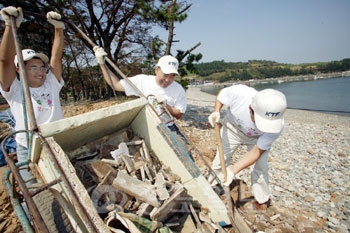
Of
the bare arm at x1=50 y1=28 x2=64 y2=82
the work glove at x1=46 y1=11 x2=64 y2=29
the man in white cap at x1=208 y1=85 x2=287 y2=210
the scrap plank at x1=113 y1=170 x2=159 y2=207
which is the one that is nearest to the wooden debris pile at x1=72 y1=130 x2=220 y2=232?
the scrap plank at x1=113 y1=170 x2=159 y2=207

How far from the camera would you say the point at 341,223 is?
2980mm

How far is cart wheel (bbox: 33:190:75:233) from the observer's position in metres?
1.51

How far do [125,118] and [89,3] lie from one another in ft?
30.9

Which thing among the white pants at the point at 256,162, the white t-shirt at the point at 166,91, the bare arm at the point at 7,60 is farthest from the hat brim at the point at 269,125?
the bare arm at the point at 7,60

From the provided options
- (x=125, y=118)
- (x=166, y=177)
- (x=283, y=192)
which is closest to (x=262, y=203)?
(x=283, y=192)

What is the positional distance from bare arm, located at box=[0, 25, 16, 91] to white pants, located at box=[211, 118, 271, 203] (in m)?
2.67

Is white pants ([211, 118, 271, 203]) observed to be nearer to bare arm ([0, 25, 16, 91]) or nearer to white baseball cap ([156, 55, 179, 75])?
white baseball cap ([156, 55, 179, 75])

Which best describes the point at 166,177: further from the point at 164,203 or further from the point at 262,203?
the point at 262,203

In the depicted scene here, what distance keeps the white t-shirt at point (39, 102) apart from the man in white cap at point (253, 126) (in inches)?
81.9

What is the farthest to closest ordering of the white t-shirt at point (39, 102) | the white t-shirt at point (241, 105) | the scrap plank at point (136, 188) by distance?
the white t-shirt at point (241, 105)
the white t-shirt at point (39, 102)
the scrap plank at point (136, 188)

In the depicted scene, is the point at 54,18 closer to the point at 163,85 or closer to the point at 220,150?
the point at 163,85

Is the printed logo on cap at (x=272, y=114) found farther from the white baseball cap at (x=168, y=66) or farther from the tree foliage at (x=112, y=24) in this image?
the tree foliage at (x=112, y=24)

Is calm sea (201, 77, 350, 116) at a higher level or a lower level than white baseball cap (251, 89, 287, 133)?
lower

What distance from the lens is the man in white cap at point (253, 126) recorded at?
6.82 ft
